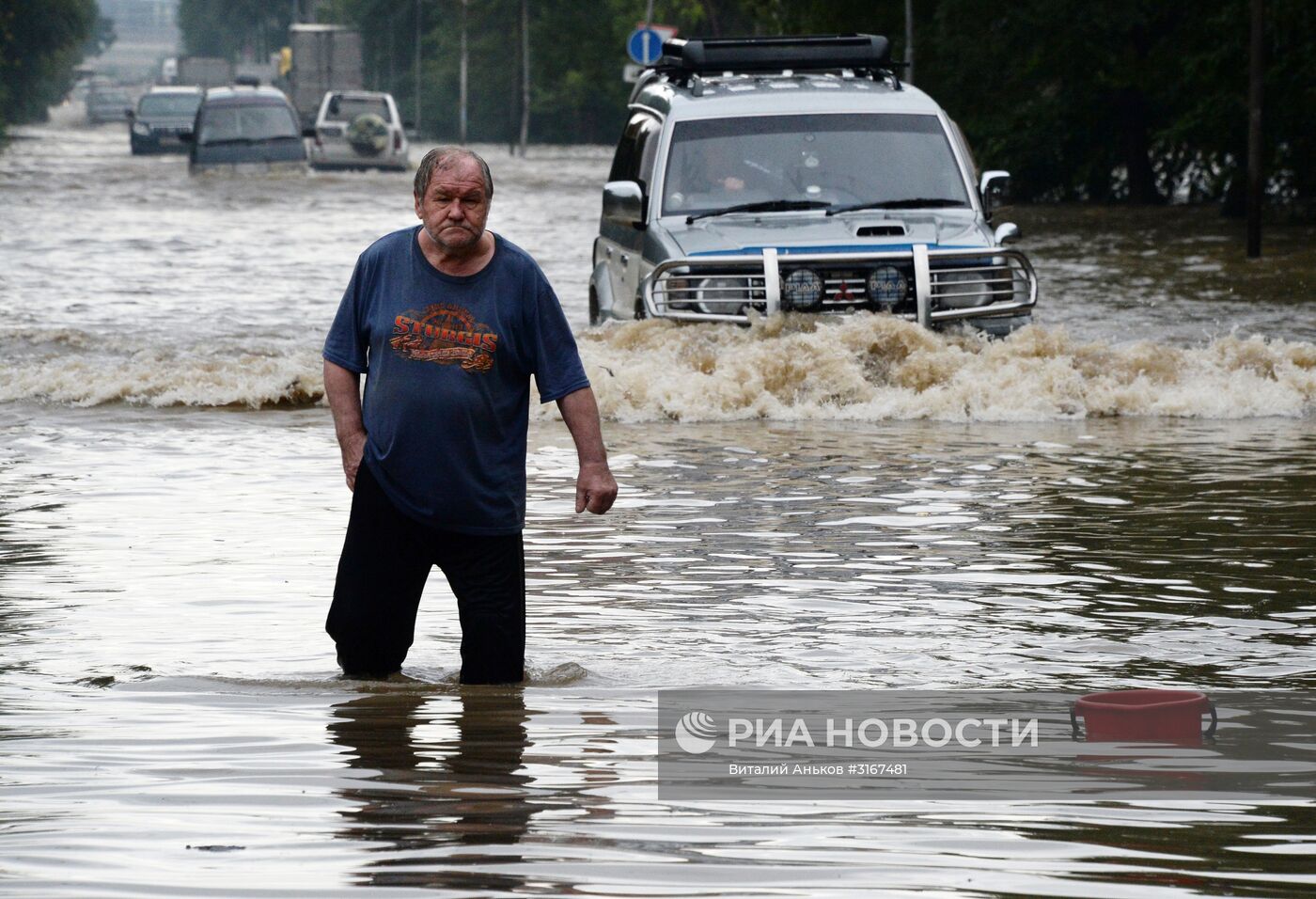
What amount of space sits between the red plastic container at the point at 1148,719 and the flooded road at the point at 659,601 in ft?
1.56

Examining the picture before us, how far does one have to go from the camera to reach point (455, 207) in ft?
18.9

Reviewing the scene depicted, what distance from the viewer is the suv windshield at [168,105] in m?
58.1

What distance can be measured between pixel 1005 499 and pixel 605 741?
4.66m

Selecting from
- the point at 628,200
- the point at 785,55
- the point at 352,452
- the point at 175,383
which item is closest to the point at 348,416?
the point at 352,452

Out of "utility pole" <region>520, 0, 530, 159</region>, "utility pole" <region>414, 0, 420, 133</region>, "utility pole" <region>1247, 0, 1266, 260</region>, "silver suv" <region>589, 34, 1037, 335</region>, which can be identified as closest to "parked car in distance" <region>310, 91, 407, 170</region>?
"utility pole" <region>520, 0, 530, 159</region>

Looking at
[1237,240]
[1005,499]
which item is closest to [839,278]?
[1005,499]

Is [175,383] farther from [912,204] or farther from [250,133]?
[250,133]

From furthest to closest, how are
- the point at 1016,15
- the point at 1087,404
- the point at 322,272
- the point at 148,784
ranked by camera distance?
the point at 1016,15 → the point at 322,272 → the point at 1087,404 → the point at 148,784

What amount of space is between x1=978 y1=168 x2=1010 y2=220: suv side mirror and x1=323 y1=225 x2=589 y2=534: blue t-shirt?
8045 mm

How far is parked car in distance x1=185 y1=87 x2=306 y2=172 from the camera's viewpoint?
40938mm

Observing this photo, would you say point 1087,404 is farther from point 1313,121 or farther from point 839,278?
point 1313,121

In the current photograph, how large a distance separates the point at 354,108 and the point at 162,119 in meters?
11.0

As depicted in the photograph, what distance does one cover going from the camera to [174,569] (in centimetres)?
828

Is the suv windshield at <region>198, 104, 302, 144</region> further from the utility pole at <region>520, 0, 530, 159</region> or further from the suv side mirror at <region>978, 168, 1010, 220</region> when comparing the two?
the suv side mirror at <region>978, 168, 1010, 220</region>
